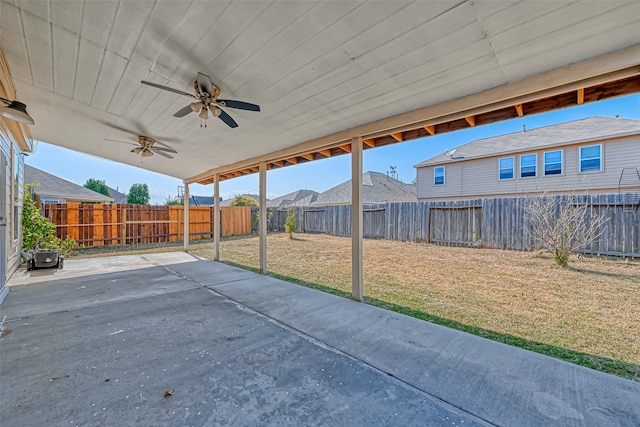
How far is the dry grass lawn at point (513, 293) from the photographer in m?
2.67

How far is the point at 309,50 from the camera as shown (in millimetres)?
2277

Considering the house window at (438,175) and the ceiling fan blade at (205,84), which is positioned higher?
the house window at (438,175)

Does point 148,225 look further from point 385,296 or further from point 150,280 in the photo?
point 385,296

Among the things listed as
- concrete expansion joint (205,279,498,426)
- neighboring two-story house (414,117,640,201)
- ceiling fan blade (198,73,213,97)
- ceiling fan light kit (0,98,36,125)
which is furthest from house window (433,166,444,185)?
ceiling fan light kit (0,98,36,125)

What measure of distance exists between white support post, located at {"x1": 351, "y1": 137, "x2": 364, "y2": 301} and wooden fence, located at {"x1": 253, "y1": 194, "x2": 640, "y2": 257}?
6.15 m

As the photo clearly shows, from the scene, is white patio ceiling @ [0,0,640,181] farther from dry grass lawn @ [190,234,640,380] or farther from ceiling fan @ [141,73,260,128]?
dry grass lawn @ [190,234,640,380]

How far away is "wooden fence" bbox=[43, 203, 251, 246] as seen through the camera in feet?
30.1

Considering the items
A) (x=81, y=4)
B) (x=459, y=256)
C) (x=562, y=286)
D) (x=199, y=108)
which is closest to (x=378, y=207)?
(x=459, y=256)

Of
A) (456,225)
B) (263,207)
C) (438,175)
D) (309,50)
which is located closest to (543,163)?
(438,175)

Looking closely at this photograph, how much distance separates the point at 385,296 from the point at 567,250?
457 cm

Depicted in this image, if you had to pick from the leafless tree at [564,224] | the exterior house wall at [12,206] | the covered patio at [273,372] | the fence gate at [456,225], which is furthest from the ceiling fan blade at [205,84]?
the fence gate at [456,225]

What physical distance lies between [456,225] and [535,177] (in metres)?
3.91

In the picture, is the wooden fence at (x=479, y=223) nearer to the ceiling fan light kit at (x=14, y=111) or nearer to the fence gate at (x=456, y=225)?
the fence gate at (x=456, y=225)

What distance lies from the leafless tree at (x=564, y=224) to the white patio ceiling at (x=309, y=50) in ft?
17.2
